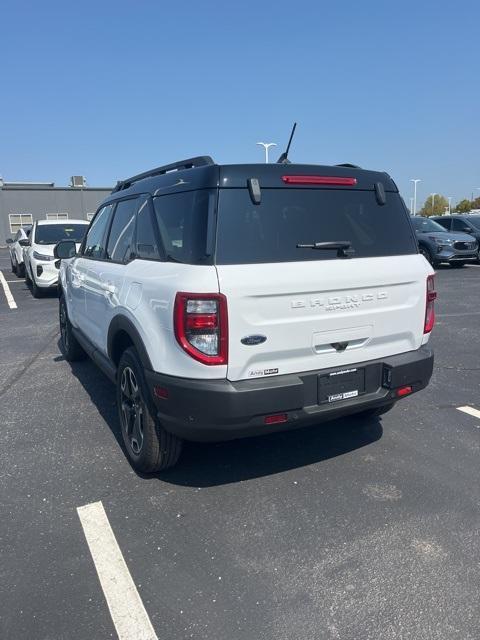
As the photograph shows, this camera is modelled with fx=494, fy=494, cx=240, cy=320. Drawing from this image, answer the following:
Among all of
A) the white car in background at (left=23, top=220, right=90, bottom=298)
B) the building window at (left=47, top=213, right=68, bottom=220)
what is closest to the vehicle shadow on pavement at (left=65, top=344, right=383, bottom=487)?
the white car in background at (left=23, top=220, right=90, bottom=298)

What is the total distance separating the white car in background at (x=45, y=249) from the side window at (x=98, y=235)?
5550 millimetres

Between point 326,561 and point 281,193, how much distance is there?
6.55 feet

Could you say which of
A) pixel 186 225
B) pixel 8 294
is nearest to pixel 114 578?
pixel 186 225

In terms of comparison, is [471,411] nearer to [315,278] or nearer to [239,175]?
[315,278]

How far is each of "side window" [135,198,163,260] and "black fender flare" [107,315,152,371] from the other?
0.45 meters

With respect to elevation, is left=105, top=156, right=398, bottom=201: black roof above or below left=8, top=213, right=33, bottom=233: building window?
above

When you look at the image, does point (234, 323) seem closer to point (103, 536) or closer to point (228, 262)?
point (228, 262)

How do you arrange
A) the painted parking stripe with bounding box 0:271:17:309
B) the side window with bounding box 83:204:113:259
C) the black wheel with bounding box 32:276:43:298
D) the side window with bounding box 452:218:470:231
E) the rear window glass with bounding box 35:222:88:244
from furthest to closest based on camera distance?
the side window with bounding box 452:218:470:231 < the rear window glass with bounding box 35:222:88:244 < the black wheel with bounding box 32:276:43:298 < the painted parking stripe with bounding box 0:271:17:309 < the side window with bounding box 83:204:113:259

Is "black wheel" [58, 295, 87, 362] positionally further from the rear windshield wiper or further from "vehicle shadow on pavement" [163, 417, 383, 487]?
the rear windshield wiper

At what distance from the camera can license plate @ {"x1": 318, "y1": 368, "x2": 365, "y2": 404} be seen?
2877mm

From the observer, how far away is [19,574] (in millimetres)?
2424

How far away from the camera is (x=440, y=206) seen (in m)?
110

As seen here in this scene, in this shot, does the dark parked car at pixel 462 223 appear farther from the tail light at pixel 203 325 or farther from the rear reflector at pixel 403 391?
the tail light at pixel 203 325

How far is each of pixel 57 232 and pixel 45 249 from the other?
104 cm
